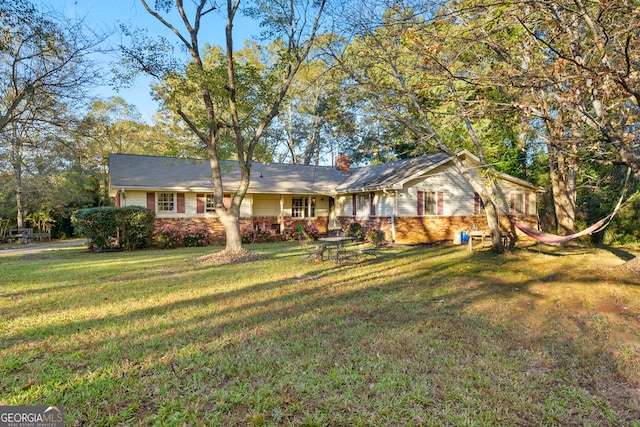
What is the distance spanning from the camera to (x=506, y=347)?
13.1 ft

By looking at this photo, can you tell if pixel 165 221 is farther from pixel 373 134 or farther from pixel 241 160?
pixel 373 134

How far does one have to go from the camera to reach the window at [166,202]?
1602cm

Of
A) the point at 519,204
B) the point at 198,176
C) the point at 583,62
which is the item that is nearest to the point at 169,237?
the point at 198,176

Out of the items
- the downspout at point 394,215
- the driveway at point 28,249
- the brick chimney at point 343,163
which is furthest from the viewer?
the brick chimney at point 343,163

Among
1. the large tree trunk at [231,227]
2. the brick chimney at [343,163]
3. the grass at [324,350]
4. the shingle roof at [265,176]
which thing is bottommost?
the grass at [324,350]

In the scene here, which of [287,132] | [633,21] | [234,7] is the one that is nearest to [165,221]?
[234,7]

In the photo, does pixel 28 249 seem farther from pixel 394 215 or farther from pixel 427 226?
pixel 427 226

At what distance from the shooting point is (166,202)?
636 inches

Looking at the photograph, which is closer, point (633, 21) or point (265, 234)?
point (633, 21)

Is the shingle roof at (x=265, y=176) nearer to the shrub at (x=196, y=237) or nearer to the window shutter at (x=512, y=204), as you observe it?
the window shutter at (x=512, y=204)

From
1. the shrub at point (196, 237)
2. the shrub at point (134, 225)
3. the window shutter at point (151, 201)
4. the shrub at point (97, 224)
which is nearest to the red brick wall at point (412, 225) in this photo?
the shrub at point (196, 237)

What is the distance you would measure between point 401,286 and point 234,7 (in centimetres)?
930

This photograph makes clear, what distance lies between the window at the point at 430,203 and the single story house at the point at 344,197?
0.04m

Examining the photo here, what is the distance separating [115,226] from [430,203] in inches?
516
